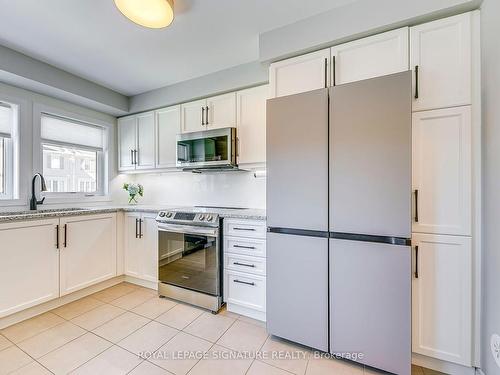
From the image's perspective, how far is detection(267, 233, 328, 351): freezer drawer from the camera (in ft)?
5.17

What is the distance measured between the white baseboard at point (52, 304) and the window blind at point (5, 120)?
1749mm

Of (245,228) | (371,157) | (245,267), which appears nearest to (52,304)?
(245,267)

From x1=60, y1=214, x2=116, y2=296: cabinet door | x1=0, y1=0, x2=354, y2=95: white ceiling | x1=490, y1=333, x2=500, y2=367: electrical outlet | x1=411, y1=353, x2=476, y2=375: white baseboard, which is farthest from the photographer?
x1=60, y1=214, x2=116, y2=296: cabinet door

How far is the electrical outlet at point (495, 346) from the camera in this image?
1176 millimetres

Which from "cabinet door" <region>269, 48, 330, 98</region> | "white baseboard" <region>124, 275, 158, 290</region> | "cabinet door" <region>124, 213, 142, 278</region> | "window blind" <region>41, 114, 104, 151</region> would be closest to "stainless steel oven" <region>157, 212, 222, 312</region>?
"white baseboard" <region>124, 275, 158, 290</region>

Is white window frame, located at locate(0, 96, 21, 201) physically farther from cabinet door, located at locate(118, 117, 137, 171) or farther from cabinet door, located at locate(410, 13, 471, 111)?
cabinet door, located at locate(410, 13, 471, 111)

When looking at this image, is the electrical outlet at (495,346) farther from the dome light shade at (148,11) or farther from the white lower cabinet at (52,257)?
the white lower cabinet at (52,257)

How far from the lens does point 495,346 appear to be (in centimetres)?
121

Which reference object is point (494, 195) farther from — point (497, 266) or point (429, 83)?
point (429, 83)

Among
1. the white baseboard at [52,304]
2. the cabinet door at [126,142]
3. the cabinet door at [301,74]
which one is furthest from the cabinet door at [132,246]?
the cabinet door at [301,74]

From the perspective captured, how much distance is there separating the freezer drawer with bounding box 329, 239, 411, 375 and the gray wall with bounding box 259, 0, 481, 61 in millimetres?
1451

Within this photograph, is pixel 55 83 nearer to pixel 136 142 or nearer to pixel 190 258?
pixel 136 142

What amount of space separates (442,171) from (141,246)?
115 inches

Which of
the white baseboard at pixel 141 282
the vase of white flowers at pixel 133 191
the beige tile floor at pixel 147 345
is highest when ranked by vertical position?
the vase of white flowers at pixel 133 191
